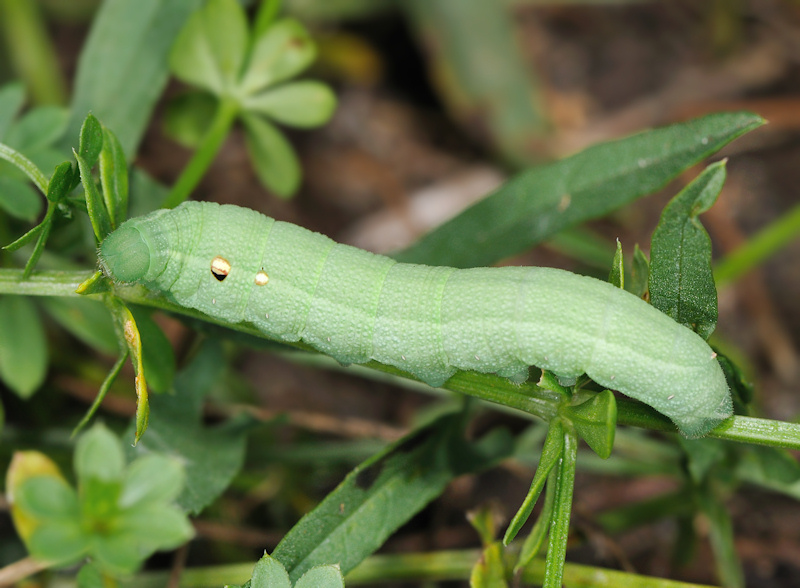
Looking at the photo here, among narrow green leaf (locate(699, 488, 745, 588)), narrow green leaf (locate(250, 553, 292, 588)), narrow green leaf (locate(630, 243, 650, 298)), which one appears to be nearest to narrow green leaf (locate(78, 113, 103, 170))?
narrow green leaf (locate(250, 553, 292, 588))

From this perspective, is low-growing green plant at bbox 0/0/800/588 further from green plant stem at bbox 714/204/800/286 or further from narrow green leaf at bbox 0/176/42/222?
green plant stem at bbox 714/204/800/286

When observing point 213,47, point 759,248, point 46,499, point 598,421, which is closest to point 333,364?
point 213,47

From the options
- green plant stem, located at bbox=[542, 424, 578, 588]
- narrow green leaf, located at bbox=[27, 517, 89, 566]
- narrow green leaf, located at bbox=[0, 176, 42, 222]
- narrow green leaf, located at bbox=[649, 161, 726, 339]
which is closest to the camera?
narrow green leaf, located at bbox=[27, 517, 89, 566]

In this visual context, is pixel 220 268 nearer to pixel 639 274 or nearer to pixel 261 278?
pixel 261 278

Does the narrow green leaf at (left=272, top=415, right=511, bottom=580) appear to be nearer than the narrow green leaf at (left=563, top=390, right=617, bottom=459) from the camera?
No

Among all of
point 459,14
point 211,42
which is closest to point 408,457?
point 211,42

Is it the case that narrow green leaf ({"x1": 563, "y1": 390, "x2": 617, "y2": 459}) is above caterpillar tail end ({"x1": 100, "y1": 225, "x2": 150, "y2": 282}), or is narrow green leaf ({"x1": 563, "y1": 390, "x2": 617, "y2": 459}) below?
below

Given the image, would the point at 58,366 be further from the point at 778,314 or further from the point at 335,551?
the point at 778,314
